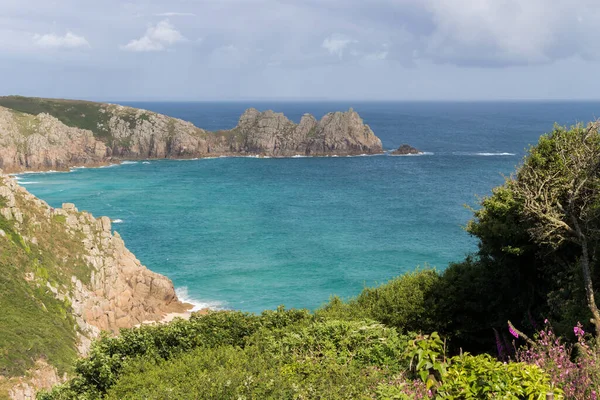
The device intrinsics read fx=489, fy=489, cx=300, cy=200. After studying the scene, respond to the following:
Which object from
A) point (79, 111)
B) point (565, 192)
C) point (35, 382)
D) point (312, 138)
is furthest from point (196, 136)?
point (565, 192)

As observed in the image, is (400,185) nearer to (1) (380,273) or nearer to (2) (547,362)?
(1) (380,273)

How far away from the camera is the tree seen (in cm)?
1925

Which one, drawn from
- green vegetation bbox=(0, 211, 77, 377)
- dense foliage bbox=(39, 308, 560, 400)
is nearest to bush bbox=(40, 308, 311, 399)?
dense foliage bbox=(39, 308, 560, 400)

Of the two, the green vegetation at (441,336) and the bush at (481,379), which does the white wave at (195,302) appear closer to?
the green vegetation at (441,336)

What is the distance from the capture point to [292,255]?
218ft

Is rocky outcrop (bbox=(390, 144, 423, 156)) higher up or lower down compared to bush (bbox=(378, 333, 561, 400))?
higher up

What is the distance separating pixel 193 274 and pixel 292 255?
1358 cm

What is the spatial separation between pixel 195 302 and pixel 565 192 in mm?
40284

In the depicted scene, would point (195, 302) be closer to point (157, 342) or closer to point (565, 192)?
point (157, 342)

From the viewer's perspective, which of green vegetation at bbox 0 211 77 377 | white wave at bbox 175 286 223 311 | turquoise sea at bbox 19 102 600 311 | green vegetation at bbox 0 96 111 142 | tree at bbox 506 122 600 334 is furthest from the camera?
green vegetation at bbox 0 96 111 142

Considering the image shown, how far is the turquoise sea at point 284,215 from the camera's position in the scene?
2331 inches

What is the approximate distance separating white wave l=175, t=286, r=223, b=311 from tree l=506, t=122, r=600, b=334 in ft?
116

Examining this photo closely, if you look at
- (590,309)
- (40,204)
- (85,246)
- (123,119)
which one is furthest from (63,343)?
(123,119)

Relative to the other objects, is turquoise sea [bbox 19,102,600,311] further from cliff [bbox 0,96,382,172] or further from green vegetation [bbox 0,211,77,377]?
green vegetation [bbox 0,211,77,377]
